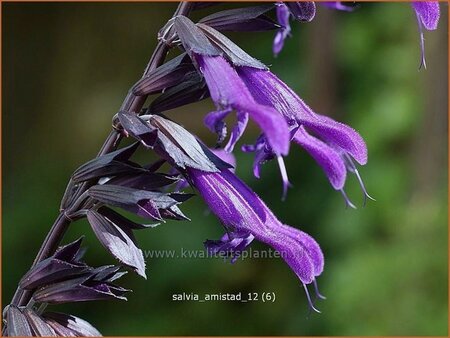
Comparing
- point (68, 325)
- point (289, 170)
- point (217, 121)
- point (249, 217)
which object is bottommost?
point (289, 170)

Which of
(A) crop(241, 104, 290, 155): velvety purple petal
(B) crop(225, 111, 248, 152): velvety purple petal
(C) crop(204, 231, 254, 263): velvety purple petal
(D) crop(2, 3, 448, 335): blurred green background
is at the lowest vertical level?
(D) crop(2, 3, 448, 335): blurred green background

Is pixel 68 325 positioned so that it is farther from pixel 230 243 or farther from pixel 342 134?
pixel 342 134

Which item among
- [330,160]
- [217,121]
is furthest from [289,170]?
[217,121]

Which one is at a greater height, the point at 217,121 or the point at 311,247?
the point at 217,121

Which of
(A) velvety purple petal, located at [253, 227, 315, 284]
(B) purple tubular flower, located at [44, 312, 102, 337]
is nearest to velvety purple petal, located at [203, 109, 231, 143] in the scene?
(A) velvety purple petal, located at [253, 227, 315, 284]

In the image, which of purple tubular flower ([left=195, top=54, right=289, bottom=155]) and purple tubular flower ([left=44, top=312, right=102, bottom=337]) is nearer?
purple tubular flower ([left=195, top=54, right=289, bottom=155])

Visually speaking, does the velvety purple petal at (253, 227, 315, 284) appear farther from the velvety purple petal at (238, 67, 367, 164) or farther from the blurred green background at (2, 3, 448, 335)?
the blurred green background at (2, 3, 448, 335)

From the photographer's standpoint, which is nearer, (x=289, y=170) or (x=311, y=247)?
(x=311, y=247)
